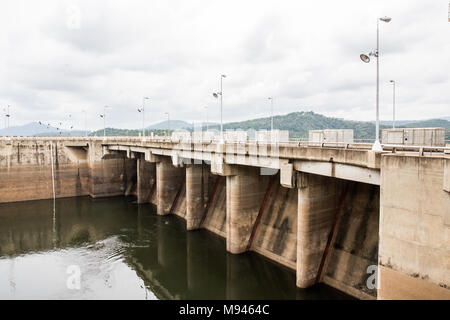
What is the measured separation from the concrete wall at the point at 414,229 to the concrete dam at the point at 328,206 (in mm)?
38

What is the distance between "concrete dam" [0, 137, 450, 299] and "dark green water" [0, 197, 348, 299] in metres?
1.84

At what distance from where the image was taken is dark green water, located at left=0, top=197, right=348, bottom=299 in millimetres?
21266

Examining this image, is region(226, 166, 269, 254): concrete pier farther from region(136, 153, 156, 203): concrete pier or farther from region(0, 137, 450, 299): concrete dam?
region(136, 153, 156, 203): concrete pier

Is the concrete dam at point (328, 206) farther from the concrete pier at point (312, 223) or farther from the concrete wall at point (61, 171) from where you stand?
the concrete wall at point (61, 171)

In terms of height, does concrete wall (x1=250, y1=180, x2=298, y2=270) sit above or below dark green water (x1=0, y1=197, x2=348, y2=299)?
above

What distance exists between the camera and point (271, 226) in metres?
25.7

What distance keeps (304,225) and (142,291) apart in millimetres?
12548

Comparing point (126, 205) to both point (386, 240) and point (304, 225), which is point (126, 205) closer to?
point (304, 225)

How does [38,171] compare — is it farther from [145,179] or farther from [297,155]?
[297,155]

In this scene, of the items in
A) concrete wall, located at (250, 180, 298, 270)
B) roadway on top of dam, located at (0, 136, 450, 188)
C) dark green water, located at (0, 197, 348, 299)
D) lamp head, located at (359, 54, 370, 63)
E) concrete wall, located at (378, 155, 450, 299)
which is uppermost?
lamp head, located at (359, 54, 370, 63)

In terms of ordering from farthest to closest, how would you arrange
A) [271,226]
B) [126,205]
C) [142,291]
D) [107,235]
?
[126,205], [107,235], [271,226], [142,291]

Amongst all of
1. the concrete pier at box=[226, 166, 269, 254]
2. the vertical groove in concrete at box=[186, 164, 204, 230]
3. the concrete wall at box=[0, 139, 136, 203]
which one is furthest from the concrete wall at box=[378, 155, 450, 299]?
the concrete wall at box=[0, 139, 136, 203]

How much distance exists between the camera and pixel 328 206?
20.5 meters
